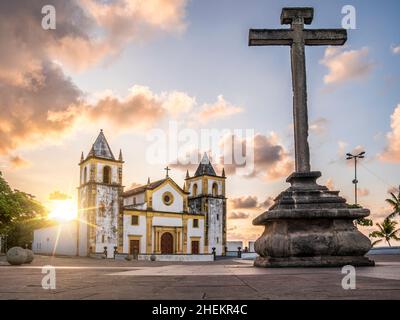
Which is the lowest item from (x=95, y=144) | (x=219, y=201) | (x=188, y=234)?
(x=188, y=234)

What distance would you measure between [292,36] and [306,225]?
350cm

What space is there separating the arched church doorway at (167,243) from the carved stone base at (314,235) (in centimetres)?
3739

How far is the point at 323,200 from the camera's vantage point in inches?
262

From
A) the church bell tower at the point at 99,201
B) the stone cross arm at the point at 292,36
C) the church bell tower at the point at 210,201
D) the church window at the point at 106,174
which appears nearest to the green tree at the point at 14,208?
the church bell tower at the point at 99,201

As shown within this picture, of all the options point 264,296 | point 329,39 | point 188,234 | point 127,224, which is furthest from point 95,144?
point 264,296

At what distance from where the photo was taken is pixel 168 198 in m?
44.9

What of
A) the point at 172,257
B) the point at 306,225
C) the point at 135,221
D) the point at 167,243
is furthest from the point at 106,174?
the point at 306,225

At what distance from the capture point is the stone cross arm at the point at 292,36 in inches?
303

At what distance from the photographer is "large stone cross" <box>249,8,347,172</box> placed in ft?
24.1

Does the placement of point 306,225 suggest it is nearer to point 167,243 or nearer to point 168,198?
point 167,243
